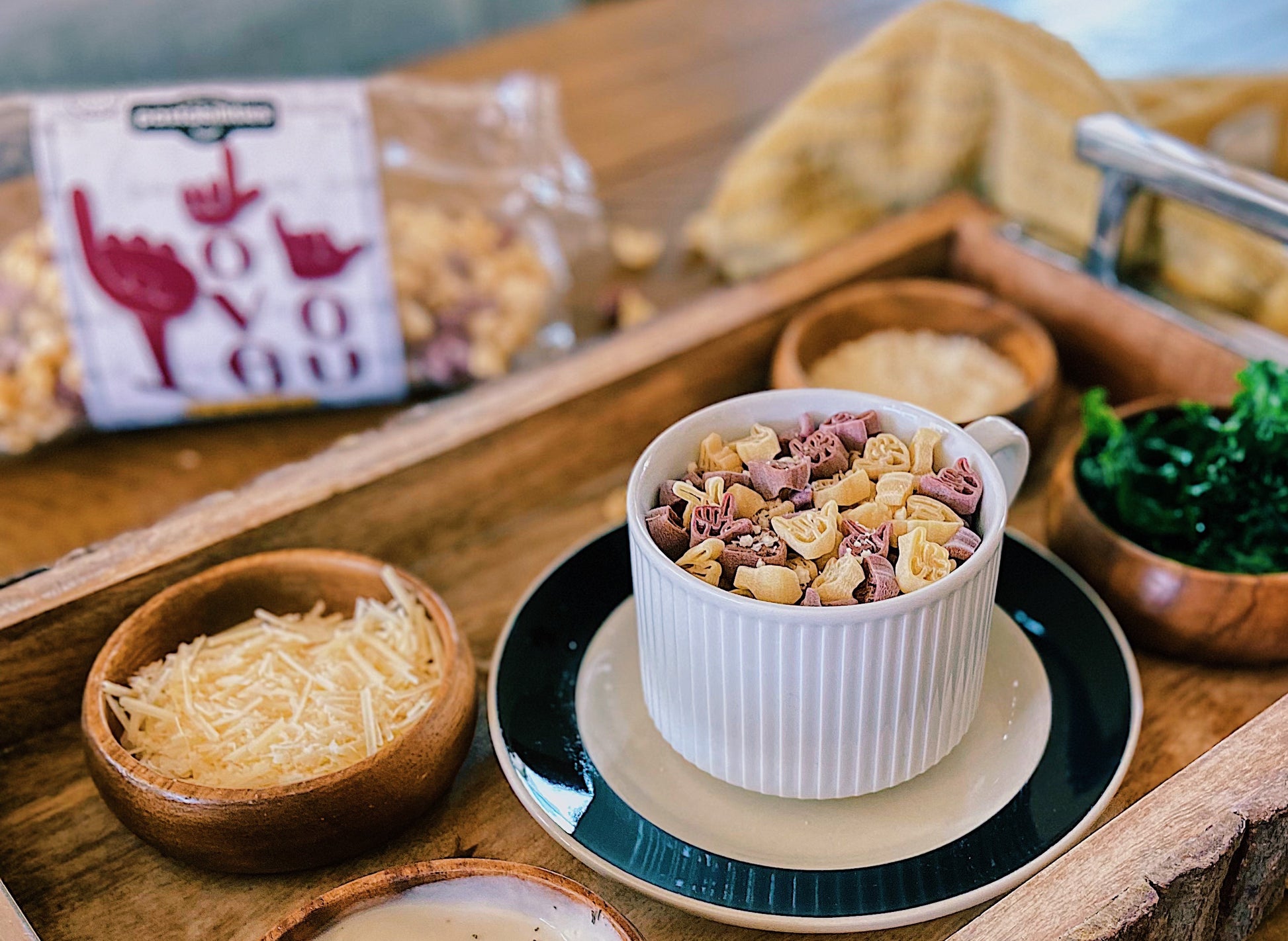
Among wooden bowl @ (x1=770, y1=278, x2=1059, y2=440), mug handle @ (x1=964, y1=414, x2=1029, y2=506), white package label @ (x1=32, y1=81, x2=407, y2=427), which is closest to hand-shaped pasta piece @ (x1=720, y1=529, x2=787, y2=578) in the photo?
mug handle @ (x1=964, y1=414, x2=1029, y2=506)

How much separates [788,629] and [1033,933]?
13cm

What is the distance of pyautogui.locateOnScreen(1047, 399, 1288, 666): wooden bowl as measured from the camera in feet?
1.77

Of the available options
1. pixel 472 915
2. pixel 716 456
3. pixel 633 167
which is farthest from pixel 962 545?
pixel 633 167

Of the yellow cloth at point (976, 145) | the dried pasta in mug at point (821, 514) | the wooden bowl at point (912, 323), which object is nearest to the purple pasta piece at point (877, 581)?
the dried pasta in mug at point (821, 514)

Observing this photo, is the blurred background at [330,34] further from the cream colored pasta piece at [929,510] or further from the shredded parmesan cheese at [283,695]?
the shredded parmesan cheese at [283,695]

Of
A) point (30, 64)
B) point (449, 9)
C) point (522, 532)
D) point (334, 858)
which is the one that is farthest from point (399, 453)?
point (449, 9)

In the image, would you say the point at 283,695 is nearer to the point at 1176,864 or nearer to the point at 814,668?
the point at 814,668

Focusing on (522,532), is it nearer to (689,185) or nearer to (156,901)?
(156,901)

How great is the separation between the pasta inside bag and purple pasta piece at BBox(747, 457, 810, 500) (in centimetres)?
35

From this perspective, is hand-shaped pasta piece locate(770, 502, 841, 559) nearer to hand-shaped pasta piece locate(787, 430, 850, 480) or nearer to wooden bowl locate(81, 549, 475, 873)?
hand-shaped pasta piece locate(787, 430, 850, 480)

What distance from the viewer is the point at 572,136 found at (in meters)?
1.14

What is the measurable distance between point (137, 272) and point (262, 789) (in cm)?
40

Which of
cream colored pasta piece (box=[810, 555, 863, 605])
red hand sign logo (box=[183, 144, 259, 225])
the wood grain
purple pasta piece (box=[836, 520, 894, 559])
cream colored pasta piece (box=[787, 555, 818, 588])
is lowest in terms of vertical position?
the wood grain

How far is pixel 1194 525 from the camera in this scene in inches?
22.7
